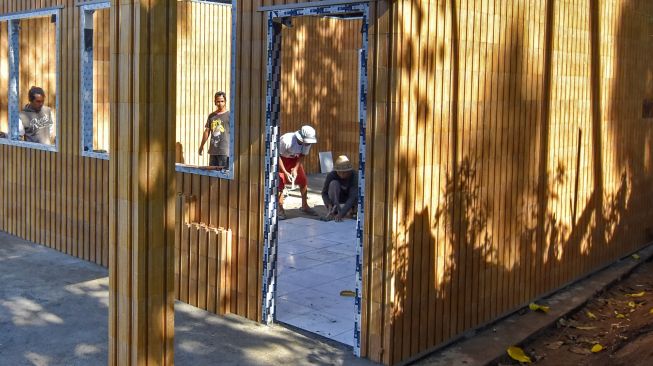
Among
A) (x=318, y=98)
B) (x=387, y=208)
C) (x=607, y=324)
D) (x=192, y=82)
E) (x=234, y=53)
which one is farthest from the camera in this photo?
(x=318, y=98)

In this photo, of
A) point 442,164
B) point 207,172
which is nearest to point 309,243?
point 207,172

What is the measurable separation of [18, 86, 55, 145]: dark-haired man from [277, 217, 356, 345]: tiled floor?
344 centimetres

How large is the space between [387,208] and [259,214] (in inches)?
56.1

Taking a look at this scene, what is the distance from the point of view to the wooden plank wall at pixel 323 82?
15.9m

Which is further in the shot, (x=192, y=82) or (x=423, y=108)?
(x=192, y=82)

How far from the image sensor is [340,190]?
1148 cm

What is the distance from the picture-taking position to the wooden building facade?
18.9 feet

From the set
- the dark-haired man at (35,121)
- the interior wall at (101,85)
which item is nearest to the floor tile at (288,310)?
the interior wall at (101,85)

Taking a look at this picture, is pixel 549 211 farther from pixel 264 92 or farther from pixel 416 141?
pixel 264 92

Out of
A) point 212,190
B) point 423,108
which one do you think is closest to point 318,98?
point 212,190

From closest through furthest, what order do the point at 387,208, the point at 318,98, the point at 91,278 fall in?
the point at 387,208, the point at 91,278, the point at 318,98

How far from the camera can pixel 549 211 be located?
797cm

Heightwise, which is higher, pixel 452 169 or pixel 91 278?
pixel 452 169

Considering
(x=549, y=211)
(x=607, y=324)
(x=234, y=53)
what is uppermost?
(x=234, y=53)
